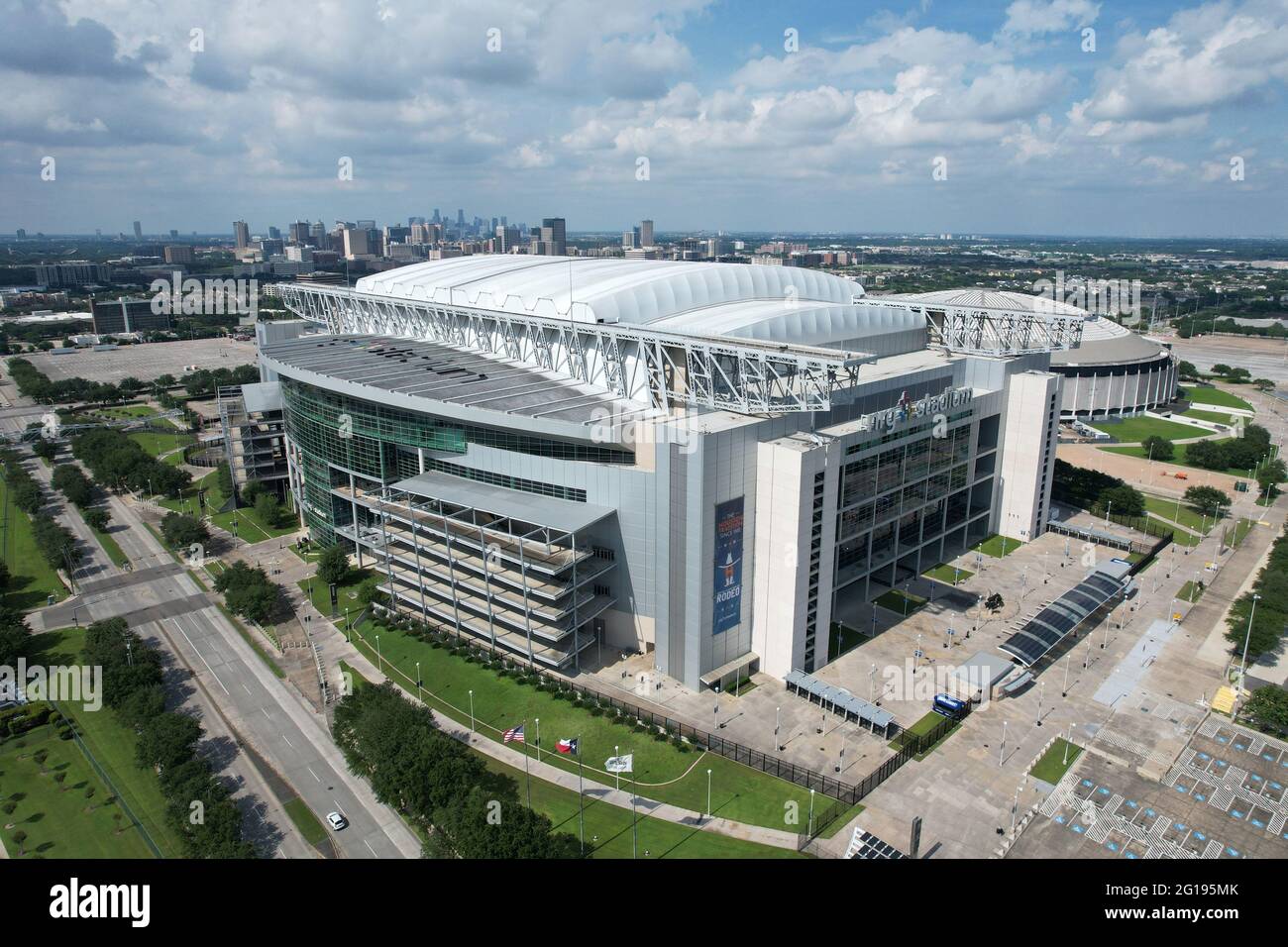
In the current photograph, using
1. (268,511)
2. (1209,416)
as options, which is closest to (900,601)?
(268,511)

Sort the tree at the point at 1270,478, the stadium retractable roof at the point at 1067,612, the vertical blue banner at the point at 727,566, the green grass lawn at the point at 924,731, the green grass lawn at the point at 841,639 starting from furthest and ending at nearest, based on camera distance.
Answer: the tree at the point at 1270,478, the green grass lawn at the point at 841,639, the stadium retractable roof at the point at 1067,612, the vertical blue banner at the point at 727,566, the green grass lawn at the point at 924,731

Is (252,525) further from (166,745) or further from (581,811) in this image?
(581,811)

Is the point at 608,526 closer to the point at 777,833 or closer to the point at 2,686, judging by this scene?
the point at 777,833

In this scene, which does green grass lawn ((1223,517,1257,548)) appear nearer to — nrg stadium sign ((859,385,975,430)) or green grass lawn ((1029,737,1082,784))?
nrg stadium sign ((859,385,975,430))

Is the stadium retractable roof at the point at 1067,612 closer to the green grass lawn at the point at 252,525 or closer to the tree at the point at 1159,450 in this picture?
the tree at the point at 1159,450

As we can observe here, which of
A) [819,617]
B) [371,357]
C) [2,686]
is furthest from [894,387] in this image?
[2,686]

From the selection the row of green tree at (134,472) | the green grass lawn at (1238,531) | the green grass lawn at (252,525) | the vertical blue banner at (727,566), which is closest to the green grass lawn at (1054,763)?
the vertical blue banner at (727,566)
